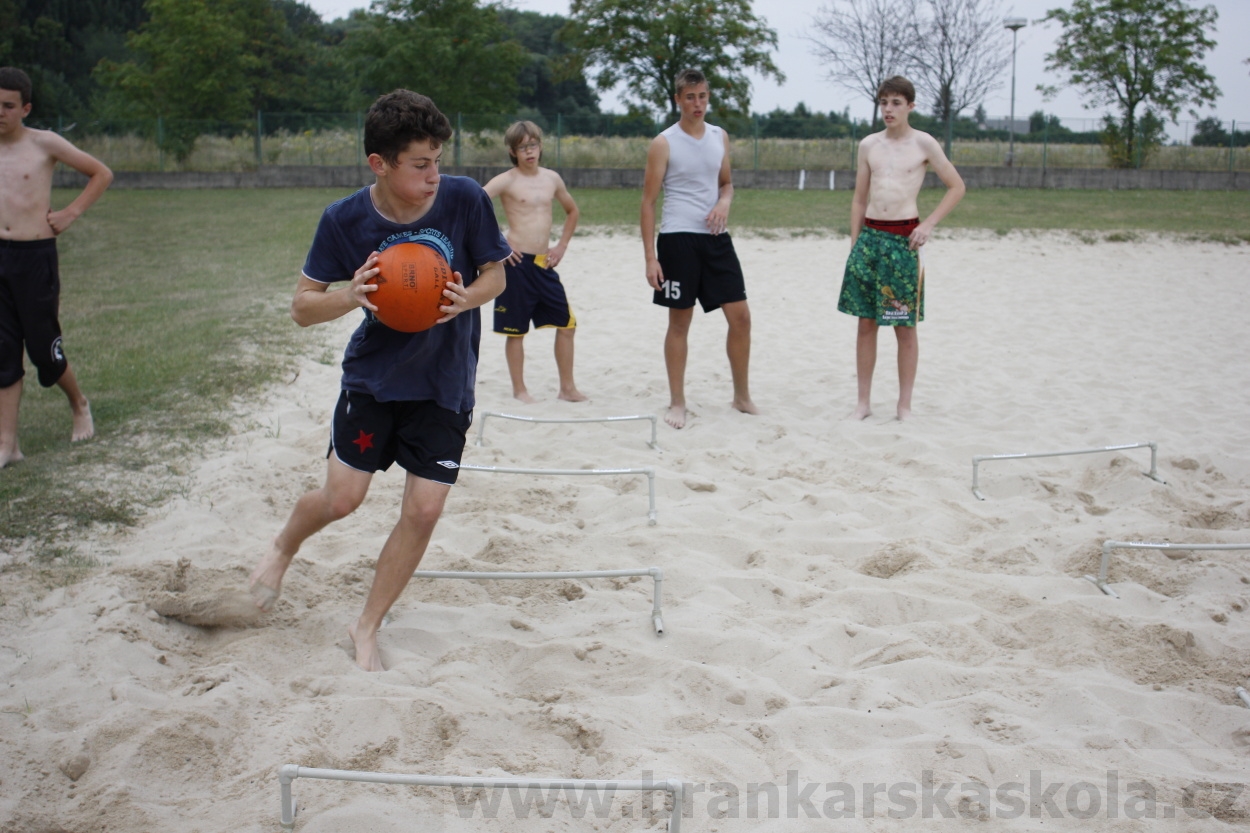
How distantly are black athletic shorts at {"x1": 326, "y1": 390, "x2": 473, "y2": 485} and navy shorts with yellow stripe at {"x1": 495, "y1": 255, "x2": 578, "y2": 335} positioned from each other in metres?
3.62

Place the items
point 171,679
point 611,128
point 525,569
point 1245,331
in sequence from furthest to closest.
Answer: point 611,128 → point 1245,331 → point 525,569 → point 171,679

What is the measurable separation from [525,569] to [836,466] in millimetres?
2194

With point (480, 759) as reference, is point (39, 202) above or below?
above

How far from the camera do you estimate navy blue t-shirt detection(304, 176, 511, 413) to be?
3.39 meters

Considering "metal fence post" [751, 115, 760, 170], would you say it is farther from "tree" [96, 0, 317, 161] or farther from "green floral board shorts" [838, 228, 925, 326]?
"green floral board shorts" [838, 228, 925, 326]

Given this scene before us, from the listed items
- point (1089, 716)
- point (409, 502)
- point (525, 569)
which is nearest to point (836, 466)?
point (525, 569)

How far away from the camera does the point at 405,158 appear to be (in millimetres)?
3209

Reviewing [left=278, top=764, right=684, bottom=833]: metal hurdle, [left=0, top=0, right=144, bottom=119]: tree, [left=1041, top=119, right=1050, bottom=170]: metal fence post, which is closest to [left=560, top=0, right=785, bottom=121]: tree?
[left=1041, top=119, right=1050, bottom=170]: metal fence post

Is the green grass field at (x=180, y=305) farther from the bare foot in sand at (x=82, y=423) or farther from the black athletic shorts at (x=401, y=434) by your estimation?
the black athletic shorts at (x=401, y=434)

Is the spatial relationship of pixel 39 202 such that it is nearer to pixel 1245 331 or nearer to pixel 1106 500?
pixel 1106 500

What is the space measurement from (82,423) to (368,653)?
3.38 metres

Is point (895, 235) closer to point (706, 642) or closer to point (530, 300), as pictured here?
point (530, 300)

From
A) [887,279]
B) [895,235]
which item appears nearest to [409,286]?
[887,279]

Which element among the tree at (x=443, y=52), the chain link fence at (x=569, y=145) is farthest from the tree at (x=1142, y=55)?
the tree at (x=443, y=52)
